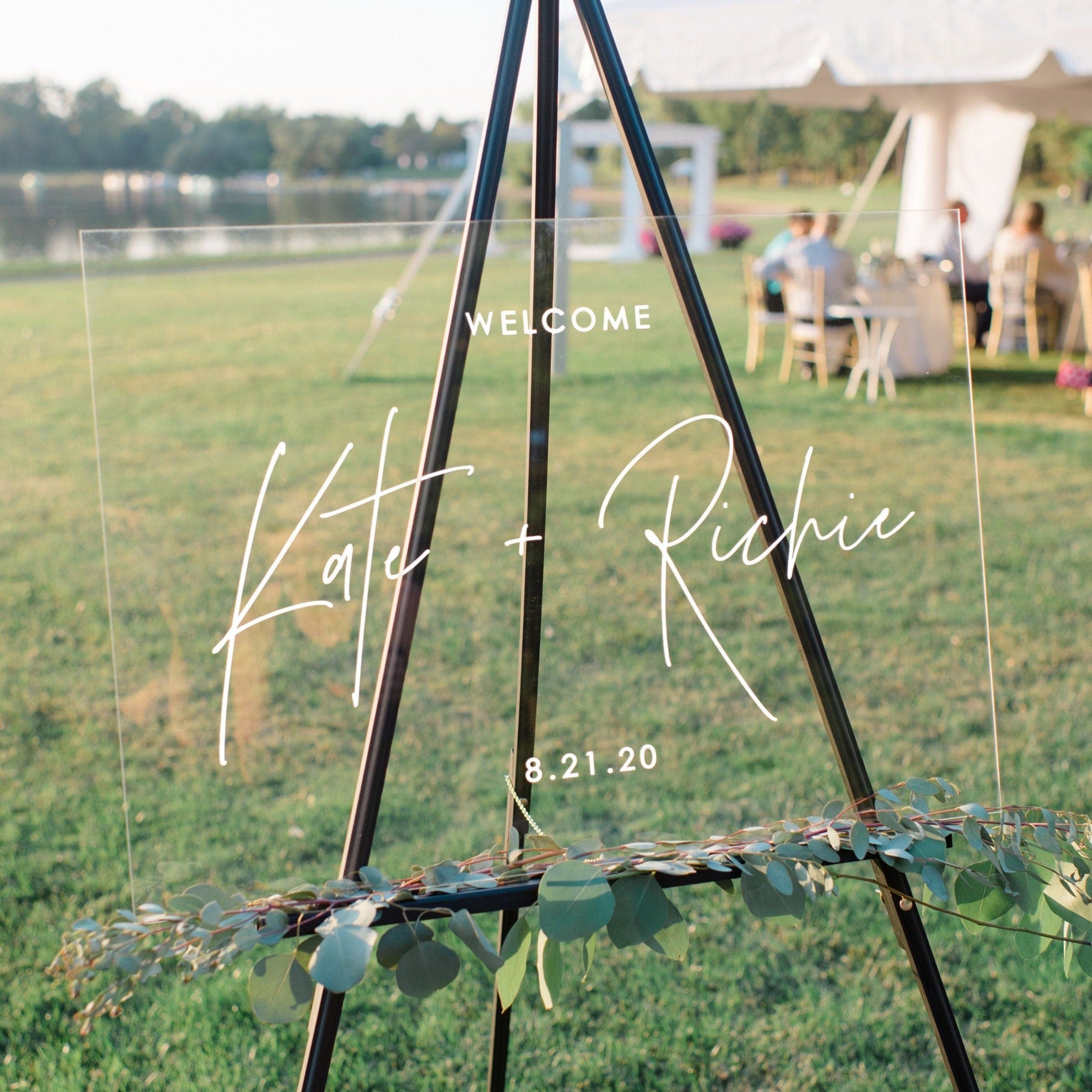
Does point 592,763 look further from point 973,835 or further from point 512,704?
point 512,704

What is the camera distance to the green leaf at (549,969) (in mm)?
1016

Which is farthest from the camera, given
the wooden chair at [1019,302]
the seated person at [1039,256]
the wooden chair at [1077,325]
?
the seated person at [1039,256]

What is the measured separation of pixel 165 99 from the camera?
86.6ft

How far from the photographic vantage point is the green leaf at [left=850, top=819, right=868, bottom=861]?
1.09 metres

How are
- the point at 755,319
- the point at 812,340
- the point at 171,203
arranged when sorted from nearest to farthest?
1. the point at 755,319
2. the point at 812,340
3. the point at 171,203

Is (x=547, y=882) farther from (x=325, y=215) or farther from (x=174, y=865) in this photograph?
(x=325, y=215)

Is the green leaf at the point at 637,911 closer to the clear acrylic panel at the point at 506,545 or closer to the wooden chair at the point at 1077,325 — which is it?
the clear acrylic panel at the point at 506,545

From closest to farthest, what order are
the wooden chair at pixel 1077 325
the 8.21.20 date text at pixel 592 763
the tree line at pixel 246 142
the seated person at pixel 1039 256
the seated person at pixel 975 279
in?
the 8.21.20 date text at pixel 592 763
the wooden chair at pixel 1077 325
the seated person at pixel 975 279
the seated person at pixel 1039 256
the tree line at pixel 246 142

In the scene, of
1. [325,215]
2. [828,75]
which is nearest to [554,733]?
[828,75]

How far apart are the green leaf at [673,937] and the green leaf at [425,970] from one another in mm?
199

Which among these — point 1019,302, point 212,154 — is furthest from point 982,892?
point 212,154

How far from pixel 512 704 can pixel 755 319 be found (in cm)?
176

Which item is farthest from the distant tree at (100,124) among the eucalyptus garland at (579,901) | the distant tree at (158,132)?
the eucalyptus garland at (579,901)

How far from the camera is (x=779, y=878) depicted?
105cm
